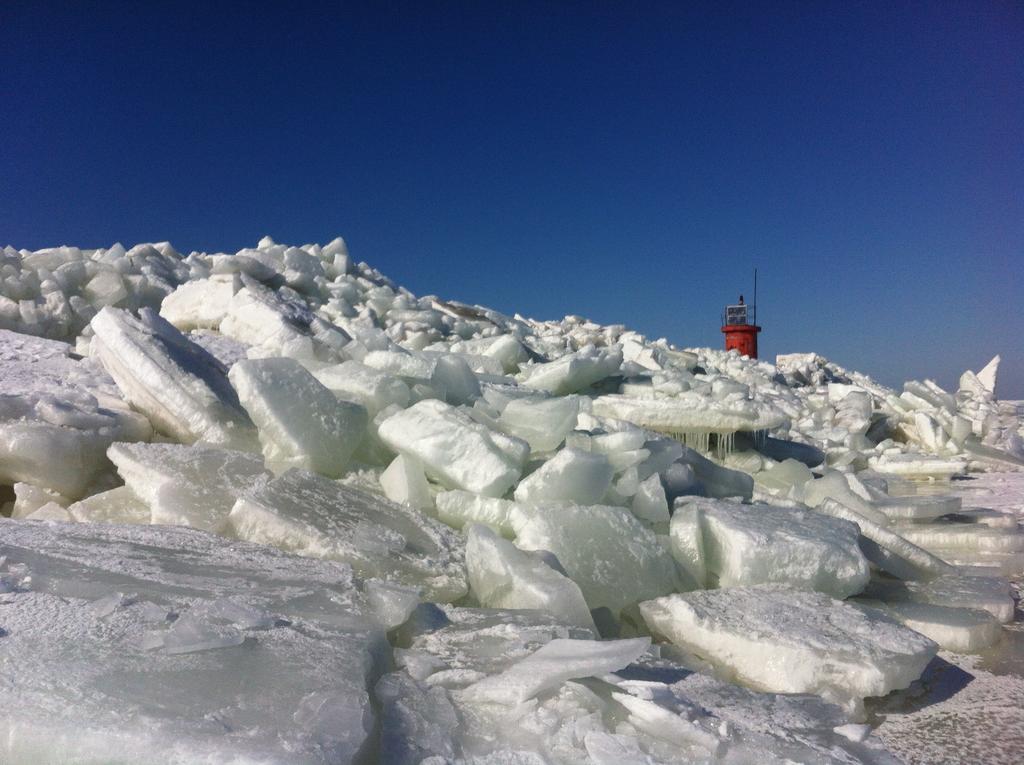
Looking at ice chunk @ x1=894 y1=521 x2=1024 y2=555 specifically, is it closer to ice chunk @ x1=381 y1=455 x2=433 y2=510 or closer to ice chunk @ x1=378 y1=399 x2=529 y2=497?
ice chunk @ x1=378 y1=399 x2=529 y2=497

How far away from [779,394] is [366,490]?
21.6 ft

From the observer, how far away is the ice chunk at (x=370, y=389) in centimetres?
269

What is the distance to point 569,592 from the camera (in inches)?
66.7

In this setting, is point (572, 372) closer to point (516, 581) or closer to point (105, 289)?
point (516, 581)

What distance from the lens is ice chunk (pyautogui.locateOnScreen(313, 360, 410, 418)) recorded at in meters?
2.69

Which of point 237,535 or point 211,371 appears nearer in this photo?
point 237,535

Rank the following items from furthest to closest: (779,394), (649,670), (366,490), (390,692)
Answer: (779,394) → (366,490) → (649,670) → (390,692)

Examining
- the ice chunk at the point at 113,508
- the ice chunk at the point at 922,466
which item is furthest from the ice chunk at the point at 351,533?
the ice chunk at the point at 922,466

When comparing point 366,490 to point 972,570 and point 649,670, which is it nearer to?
point 649,670

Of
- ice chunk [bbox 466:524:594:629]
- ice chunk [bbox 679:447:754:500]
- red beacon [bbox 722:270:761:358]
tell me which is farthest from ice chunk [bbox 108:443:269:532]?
red beacon [bbox 722:270:761:358]

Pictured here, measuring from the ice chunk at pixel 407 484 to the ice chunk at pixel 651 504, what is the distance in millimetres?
641

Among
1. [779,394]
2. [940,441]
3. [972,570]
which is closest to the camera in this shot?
[972,570]

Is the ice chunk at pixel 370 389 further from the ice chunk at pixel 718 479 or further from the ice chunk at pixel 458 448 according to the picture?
the ice chunk at pixel 718 479

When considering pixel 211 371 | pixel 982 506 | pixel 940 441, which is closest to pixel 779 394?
pixel 940 441
